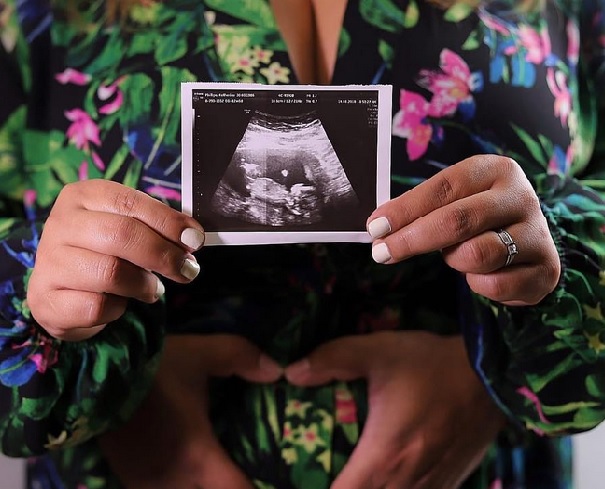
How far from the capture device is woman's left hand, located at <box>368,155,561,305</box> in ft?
1.71

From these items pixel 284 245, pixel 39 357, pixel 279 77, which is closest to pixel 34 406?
pixel 39 357

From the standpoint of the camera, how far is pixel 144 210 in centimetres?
51

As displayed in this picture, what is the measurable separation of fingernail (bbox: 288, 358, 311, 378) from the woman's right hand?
0.64ft

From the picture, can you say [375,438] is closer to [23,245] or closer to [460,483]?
[460,483]

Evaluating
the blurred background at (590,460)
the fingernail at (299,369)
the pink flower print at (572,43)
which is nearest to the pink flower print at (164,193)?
the fingernail at (299,369)

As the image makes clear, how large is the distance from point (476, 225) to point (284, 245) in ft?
0.69

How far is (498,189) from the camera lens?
535 millimetres

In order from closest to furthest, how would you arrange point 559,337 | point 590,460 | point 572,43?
point 559,337, point 572,43, point 590,460

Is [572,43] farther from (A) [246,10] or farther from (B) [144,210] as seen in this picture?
(B) [144,210]

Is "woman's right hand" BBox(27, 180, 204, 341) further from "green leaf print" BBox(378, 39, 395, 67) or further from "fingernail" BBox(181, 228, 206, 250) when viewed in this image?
"green leaf print" BBox(378, 39, 395, 67)

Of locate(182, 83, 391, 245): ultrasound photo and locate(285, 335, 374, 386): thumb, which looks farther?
locate(285, 335, 374, 386): thumb

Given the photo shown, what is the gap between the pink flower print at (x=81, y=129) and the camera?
2.13ft

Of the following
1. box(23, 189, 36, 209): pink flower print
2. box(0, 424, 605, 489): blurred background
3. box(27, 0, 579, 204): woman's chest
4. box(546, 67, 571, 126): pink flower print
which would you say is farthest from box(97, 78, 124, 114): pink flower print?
box(0, 424, 605, 489): blurred background

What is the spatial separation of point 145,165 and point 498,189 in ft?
1.06
